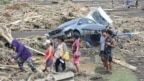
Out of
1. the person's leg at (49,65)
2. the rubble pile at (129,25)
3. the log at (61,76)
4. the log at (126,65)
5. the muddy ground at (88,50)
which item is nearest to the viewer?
the log at (61,76)

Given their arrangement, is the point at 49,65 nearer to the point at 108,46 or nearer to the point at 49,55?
the point at 49,55

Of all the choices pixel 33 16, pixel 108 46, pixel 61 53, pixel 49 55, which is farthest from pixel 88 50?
pixel 33 16

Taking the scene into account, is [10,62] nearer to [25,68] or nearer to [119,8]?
[25,68]

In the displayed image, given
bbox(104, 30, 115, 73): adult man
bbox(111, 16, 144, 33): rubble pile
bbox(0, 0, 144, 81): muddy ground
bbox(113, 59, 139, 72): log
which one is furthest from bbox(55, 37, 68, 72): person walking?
bbox(111, 16, 144, 33): rubble pile

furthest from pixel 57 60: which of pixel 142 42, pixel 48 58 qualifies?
pixel 142 42

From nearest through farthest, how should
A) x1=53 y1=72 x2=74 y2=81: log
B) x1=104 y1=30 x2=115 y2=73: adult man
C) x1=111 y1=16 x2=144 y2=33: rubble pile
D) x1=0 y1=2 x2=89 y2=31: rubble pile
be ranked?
x1=53 y1=72 x2=74 y2=81: log
x1=104 y1=30 x2=115 y2=73: adult man
x1=111 y1=16 x2=144 y2=33: rubble pile
x1=0 y1=2 x2=89 y2=31: rubble pile

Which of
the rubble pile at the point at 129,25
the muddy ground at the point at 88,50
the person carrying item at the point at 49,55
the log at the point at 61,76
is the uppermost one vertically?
the person carrying item at the point at 49,55

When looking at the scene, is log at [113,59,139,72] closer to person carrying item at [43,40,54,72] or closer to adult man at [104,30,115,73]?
adult man at [104,30,115,73]

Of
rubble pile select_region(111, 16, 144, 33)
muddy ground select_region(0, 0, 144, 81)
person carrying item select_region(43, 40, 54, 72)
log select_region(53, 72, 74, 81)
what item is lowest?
rubble pile select_region(111, 16, 144, 33)

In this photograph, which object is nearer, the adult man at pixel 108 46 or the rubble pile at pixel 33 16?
the adult man at pixel 108 46

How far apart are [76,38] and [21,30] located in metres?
16.1

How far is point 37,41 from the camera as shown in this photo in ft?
90.6

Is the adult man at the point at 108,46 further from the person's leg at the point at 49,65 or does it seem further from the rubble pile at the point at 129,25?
the rubble pile at the point at 129,25

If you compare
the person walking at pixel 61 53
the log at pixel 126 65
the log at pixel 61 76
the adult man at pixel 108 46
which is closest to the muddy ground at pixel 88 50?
the log at pixel 126 65
